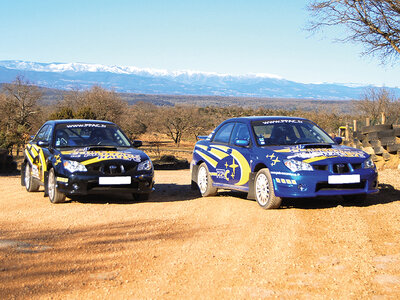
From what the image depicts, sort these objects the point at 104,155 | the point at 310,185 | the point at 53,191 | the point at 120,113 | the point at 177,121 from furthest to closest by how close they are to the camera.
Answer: the point at 177,121, the point at 120,113, the point at 53,191, the point at 104,155, the point at 310,185

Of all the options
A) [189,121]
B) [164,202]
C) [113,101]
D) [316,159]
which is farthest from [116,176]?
[189,121]

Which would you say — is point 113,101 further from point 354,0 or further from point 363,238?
point 363,238

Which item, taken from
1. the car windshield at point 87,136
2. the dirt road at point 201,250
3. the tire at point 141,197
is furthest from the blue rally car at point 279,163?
the car windshield at point 87,136

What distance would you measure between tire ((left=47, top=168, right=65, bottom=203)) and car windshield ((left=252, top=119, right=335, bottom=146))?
138 inches

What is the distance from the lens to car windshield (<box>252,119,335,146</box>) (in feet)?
31.8

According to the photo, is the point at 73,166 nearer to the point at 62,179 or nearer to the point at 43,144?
the point at 62,179

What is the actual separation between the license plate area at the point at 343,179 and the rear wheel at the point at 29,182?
595cm

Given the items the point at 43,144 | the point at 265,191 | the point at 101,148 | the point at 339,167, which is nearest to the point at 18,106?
the point at 43,144

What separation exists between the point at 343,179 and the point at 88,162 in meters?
4.15

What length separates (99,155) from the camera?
982cm

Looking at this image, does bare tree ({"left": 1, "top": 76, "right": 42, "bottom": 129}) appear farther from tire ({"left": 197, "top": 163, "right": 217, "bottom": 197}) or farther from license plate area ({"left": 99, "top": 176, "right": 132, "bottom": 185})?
license plate area ({"left": 99, "top": 176, "right": 132, "bottom": 185})

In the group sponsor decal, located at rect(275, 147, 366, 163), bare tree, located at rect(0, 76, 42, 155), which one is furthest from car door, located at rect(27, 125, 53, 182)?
bare tree, located at rect(0, 76, 42, 155)

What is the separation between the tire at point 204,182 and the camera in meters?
10.7

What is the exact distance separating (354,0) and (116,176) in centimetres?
1032
